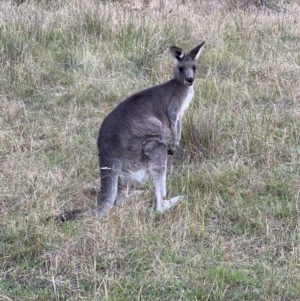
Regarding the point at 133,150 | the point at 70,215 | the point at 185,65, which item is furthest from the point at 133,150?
the point at 185,65

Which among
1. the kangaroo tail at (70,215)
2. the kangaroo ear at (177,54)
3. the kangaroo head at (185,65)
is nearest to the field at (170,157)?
the kangaroo tail at (70,215)

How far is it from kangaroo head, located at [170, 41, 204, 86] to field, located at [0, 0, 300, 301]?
44 cm

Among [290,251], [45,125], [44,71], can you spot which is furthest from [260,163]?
[44,71]

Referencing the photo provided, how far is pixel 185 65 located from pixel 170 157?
2.68 ft

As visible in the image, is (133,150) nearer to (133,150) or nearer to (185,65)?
(133,150)

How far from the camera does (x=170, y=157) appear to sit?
5246 millimetres

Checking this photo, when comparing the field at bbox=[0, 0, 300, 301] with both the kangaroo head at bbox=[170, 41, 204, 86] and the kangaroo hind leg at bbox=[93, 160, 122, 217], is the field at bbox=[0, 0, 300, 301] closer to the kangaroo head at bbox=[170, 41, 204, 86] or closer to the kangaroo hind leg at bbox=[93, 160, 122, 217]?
the kangaroo hind leg at bbox=[93, 160, 122, 217]

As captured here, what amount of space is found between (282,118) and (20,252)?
116 inches

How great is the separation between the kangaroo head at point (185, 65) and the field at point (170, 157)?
0.44m

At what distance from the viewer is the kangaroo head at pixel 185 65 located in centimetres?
511

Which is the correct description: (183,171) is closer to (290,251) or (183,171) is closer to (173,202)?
(173,202)

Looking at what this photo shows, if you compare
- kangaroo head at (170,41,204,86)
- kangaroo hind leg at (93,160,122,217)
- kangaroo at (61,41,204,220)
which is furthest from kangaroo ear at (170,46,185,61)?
kangaroo hind leg at (93,160,122,217)

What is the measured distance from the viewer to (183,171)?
4.91 meters

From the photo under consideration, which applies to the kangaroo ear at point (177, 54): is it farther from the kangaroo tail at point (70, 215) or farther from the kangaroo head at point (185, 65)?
the kangaroo tail at point (70, 215)
